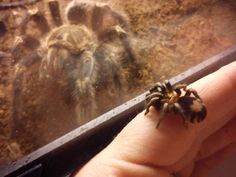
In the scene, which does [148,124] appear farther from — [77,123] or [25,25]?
[25,25]

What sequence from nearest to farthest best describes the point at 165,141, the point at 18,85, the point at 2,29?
the point at 165,141
the point at 18,85
the point at 2,29

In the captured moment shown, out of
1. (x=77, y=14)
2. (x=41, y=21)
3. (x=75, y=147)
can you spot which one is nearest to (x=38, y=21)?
(x=41, y=21)

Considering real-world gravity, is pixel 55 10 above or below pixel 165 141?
above

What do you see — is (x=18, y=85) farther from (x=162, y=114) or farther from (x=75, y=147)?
(x=162, y=114)

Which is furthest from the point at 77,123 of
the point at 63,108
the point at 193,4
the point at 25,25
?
the point at 193,4

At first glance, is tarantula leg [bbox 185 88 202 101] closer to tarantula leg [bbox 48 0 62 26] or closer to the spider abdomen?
the spider abdomen

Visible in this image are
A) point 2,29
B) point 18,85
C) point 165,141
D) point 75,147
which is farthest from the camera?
point 2,29

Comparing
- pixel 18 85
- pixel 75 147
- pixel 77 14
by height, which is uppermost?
pixel 77 14

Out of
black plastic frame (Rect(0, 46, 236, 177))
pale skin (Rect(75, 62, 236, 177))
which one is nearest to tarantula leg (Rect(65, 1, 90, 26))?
black plastic frame (Rect(0, 46, 236, 177))

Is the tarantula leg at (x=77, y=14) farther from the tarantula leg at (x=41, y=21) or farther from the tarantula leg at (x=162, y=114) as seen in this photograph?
the tarantula leg at (x=162, y=114)
